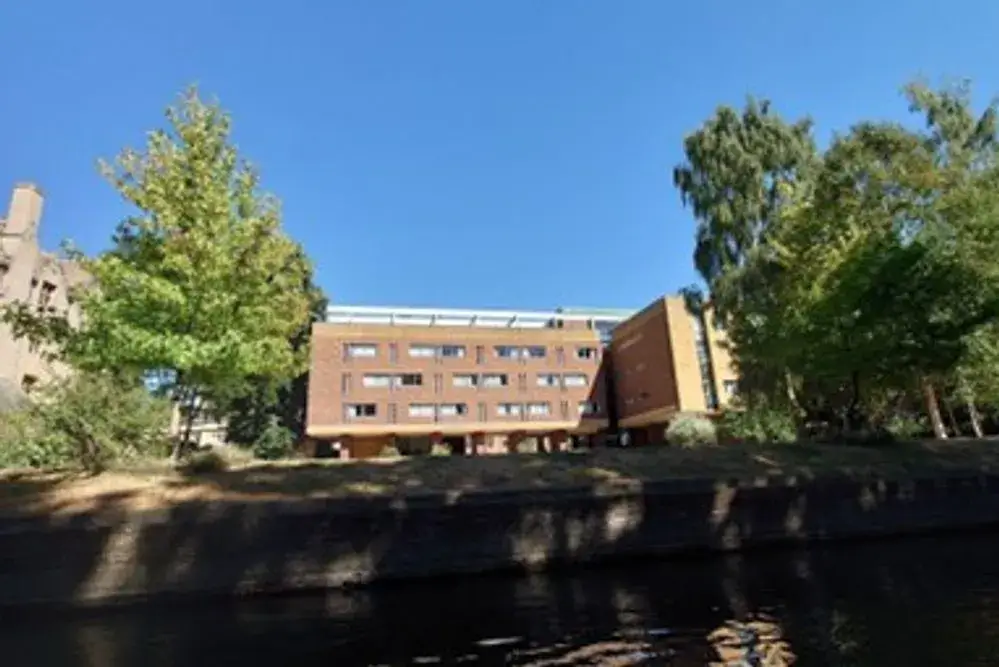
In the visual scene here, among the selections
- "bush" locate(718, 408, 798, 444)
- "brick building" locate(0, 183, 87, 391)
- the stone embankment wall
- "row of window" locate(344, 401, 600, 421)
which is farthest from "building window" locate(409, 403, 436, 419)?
the stone embankment wall

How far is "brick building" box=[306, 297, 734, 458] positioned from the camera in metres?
54.5

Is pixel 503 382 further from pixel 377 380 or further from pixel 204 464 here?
pixel 204 464

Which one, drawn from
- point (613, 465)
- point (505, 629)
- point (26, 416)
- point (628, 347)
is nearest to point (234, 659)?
point (505, 629)

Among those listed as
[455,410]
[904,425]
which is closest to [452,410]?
[455,410]

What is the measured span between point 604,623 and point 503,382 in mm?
54280

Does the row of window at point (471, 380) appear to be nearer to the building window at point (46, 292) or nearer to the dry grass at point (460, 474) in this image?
the building window at point (46, 292)

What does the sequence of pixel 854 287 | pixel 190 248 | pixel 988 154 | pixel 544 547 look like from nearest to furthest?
pixel 544 547 → pixel 190 248 → pixel 854 287 → pixel 988 154

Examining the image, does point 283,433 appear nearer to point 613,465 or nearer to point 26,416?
point 26,416

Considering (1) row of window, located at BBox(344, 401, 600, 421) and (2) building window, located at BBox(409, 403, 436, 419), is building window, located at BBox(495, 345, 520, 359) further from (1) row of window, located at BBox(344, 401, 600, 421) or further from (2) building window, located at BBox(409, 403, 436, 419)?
(2) building window, located at BBox(409, 403, 436, 419)

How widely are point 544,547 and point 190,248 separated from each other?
9.48 m

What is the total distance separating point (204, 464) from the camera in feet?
45.5

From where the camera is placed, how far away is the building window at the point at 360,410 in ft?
185

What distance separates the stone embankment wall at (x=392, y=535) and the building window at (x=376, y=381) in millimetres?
47142

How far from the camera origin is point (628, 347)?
6172cm
